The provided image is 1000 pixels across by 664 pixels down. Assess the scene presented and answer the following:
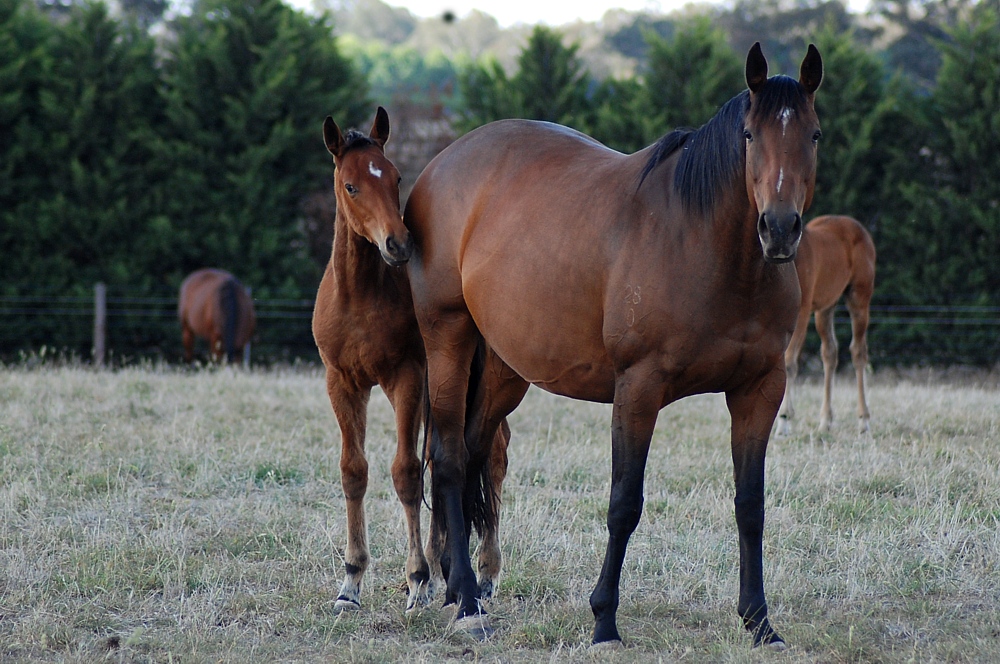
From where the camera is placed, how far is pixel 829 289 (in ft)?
26.6

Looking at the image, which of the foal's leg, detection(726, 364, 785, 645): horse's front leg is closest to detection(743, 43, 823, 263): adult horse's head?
detection(726, 364, 785, 645): horse's front leg

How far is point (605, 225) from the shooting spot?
340 cm

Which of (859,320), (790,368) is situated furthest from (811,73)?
(859,320)

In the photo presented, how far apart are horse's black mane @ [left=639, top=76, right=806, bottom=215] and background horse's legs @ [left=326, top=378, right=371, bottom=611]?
67.4 inches

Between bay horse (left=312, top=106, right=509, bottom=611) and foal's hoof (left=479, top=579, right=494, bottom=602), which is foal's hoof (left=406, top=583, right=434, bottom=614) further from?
foal's hoof (left=479, top=579, right=494, bottom=602)

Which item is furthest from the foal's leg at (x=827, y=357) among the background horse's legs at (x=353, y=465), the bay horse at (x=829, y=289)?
the background horse's legs at (x=353, y=465)

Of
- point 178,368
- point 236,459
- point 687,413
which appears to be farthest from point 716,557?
point 178,368

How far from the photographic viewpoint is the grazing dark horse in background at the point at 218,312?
472 inches

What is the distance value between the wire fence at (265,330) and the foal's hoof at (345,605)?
9.87m

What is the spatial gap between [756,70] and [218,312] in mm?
9895

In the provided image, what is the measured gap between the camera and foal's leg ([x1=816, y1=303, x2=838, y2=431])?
777cm

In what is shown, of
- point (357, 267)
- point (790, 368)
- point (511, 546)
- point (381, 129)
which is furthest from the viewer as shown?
point (790, 368)

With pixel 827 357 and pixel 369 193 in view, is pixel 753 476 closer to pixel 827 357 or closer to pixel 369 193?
pixel 369 193

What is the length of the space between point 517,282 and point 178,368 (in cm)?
846
